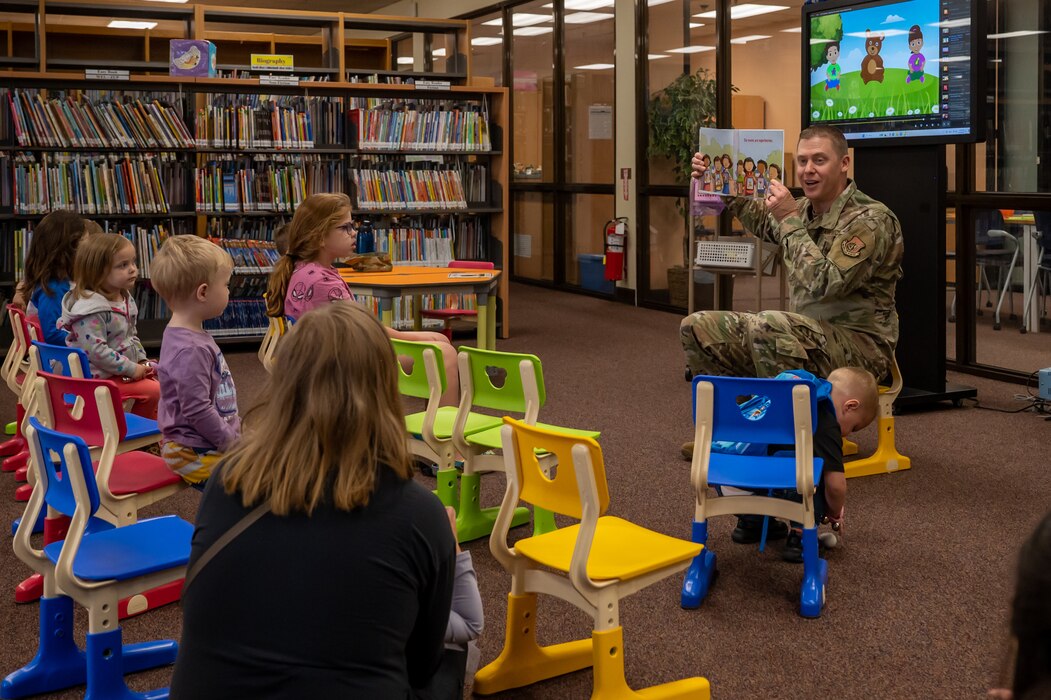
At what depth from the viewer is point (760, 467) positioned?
3.21 meters

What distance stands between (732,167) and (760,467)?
2.32m

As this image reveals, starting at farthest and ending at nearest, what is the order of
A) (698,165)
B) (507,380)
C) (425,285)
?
(425,285)
(698,165)
(507,380)

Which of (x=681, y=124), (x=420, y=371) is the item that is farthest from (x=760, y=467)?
(x=681, y=124)

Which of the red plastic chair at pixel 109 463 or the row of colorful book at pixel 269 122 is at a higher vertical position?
the row of colorful book at pixel 269 122

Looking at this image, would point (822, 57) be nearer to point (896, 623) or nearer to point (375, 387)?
point (896, 623)

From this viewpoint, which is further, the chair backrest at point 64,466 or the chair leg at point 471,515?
the chair leg at point 471,515

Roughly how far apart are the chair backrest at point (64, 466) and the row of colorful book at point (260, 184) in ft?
16.3

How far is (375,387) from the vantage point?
1.71m

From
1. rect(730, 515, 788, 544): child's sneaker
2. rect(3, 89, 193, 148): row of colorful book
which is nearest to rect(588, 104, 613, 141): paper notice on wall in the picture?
rect(3, 89, 193, 148): row of colorful book

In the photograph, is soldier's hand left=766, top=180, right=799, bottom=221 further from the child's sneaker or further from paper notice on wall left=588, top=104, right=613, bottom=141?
paper notice on wall left=588, top=104, right=613, bottom=141

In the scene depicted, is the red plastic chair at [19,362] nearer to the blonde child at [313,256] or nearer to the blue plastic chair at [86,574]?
the blonde child at [313,256]

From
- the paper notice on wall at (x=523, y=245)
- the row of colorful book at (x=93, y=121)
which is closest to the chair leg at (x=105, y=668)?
the row of colorful book at (x=93, y=121)

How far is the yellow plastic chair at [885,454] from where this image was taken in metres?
4.43

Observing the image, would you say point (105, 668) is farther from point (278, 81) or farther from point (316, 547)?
point (278, 81)
